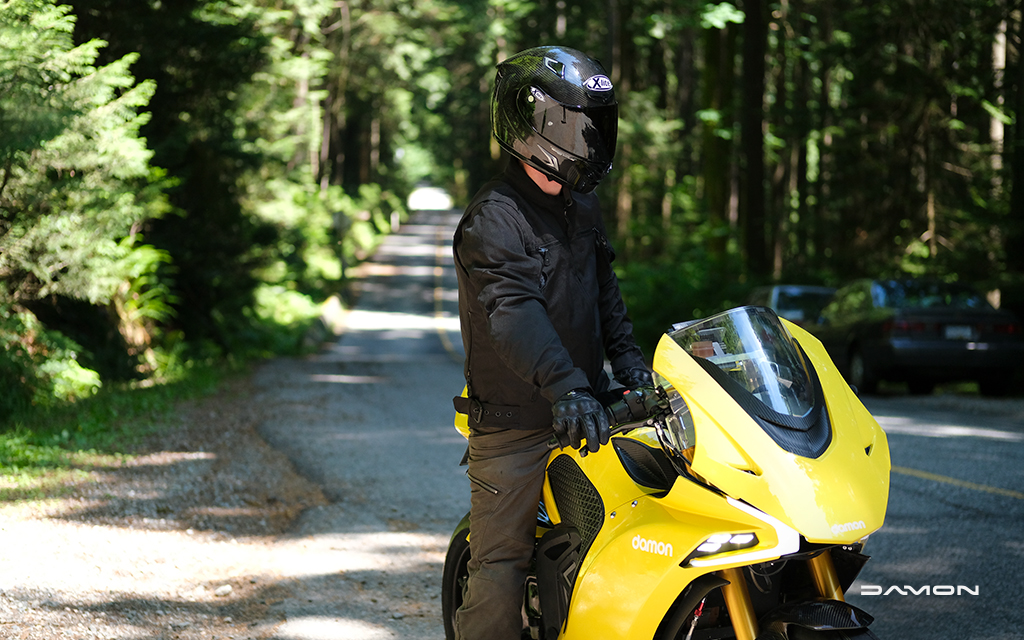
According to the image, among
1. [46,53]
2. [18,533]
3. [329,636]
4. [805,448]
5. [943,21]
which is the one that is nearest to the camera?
[805,448]

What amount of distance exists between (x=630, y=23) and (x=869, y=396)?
21751 mm

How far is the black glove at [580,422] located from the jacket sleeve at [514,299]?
0.08m

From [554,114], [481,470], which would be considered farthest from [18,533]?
[554,114]

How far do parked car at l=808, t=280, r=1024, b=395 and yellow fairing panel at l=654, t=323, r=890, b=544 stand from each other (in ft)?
35.1

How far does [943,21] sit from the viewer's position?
18422 mm

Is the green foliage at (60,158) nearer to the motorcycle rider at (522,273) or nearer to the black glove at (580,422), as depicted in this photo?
the motorcycle rider at (522,273)

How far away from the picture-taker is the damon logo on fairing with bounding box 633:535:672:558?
2742mm

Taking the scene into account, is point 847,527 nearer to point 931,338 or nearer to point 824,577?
point 824,577

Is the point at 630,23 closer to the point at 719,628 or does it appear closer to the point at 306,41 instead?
the point at 306,41

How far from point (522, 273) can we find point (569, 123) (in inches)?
22.4

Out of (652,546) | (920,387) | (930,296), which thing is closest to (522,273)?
(652,546)

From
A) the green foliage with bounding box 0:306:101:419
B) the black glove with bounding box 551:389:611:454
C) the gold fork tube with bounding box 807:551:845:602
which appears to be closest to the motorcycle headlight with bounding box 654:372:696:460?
the black glove with bounding box 551:389:611:454

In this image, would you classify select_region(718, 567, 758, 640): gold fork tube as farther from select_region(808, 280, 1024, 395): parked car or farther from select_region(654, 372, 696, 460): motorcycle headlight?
select_region(808, 280, 1024, 395): parked car

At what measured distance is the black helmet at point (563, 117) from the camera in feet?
10.6
